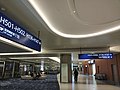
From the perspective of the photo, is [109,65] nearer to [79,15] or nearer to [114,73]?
[114,73]

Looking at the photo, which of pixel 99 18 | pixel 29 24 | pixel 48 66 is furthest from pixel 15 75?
pixel 99 18

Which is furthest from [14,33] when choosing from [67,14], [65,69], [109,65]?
[109,65]

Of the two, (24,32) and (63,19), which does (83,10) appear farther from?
(24,32)

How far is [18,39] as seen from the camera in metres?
3.70

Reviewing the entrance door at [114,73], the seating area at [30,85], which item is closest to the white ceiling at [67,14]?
the seating area at [30,85]

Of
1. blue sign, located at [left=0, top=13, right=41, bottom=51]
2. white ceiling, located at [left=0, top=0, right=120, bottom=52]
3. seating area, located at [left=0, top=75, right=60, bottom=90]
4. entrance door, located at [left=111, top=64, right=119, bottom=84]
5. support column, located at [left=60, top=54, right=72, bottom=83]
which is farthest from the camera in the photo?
entrance door, located at [left=111, top=64, right=119, bottom=84]

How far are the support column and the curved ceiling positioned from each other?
715 centimetres

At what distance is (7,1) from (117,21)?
13.8ft

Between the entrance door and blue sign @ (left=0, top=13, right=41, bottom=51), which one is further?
the entrance door

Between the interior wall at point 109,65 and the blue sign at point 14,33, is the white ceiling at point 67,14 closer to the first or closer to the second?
the blue sign at point 14,33

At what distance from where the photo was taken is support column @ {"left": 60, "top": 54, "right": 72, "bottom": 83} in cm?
1372

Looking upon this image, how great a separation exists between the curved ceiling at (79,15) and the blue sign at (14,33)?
0.97 m

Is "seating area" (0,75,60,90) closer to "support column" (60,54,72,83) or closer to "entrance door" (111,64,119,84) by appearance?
"support column" (60,54,72,83)

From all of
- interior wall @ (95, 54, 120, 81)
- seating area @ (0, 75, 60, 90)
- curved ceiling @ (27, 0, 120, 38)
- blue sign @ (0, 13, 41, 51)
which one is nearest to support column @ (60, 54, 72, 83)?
seating area @ (0, 75, 60, 90)
